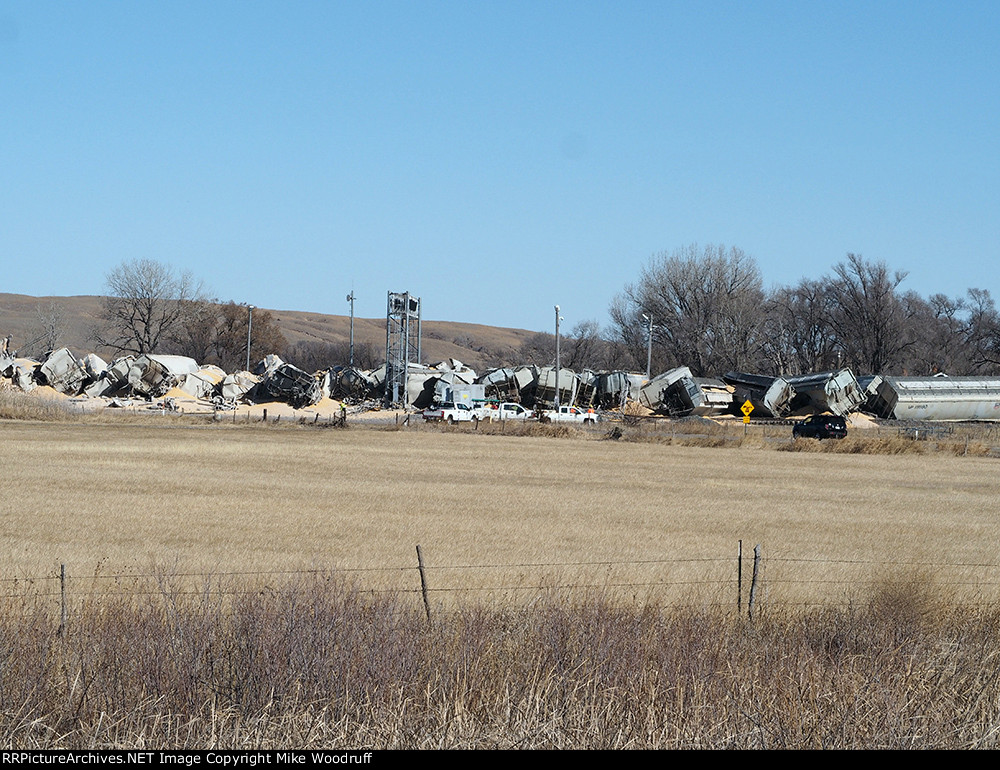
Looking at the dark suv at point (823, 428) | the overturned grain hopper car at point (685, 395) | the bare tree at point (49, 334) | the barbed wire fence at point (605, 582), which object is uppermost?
the bare tree at point (49, 334)

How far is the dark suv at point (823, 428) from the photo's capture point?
50.7 m

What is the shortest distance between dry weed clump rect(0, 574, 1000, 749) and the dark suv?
4297cm

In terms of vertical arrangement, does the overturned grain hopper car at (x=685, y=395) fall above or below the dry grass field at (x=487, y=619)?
above

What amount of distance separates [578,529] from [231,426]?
3725 cm

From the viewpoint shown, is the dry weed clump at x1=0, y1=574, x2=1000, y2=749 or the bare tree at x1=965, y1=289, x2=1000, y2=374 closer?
the dry weed clump at x1=0, y1=574, x2=1000, y2=749

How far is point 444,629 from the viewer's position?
891cm

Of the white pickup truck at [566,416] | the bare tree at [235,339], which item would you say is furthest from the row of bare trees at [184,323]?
the white pickup truck at [566,416]

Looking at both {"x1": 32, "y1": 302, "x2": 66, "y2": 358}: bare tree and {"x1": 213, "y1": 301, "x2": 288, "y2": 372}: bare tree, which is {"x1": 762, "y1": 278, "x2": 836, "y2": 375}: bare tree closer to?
{"x1": 213, "y1": 301, "x2": 288, "y2": 372}: bare tree

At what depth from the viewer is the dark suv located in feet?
166

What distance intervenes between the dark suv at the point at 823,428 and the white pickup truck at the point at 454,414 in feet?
59.3

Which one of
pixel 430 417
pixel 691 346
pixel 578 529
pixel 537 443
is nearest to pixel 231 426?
pixel 430 417

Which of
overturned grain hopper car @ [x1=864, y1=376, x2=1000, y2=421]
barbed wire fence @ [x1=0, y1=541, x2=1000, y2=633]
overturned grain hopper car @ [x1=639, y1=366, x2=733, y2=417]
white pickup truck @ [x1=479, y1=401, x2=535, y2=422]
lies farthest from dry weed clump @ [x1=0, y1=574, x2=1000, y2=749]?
overturned grain hopper car @ [x1=864, y1=376, x2=1000, y2=421]

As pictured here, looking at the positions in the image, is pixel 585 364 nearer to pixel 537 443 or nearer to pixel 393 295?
pixel 393 295

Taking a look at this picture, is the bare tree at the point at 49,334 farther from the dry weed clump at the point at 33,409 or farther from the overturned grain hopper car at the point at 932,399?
the overturned grain hopper car at the point at 932,399
